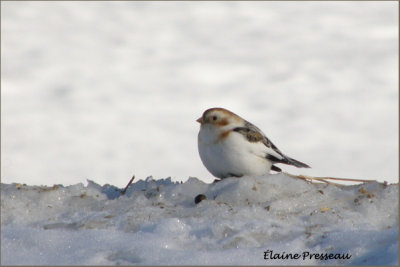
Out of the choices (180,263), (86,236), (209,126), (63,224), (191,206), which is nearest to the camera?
(180,263)

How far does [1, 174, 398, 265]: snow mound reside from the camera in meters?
4.64

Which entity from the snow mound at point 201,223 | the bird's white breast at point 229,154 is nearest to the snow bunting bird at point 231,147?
the bird's white breast at point 229,154

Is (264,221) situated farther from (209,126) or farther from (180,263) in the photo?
(209,126)

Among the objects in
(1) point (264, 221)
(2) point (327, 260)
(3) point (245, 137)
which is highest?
(3) point (245, 137)

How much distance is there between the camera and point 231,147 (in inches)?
254

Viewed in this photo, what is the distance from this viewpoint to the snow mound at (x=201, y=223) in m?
4.64

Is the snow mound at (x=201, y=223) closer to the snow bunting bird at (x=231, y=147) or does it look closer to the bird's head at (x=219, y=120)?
the snow bunting bird at (x=231, y=147)

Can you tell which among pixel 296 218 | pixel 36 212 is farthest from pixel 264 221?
pixel 36 212

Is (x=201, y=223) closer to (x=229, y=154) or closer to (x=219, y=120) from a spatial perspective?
(x=229, y=154)

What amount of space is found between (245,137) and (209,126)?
32 centimetres

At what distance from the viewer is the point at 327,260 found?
4.69 m

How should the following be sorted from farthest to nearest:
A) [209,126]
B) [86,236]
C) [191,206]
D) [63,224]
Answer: [209,126]
[191,206]
[63,224]
[86,236]

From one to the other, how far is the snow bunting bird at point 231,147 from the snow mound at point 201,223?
40 centimetres

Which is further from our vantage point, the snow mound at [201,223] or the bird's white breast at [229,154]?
the bird's white breast at [229,154]
